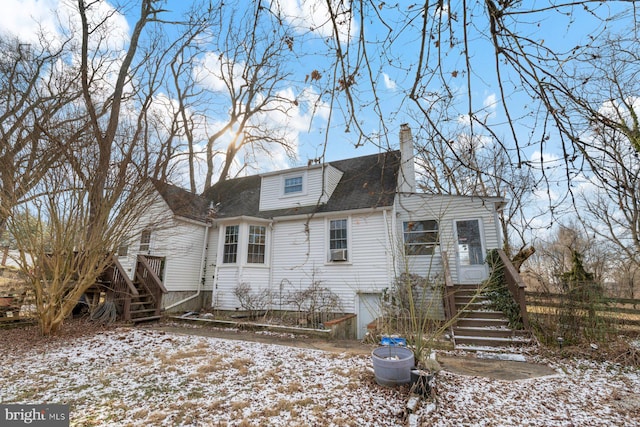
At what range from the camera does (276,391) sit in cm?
405

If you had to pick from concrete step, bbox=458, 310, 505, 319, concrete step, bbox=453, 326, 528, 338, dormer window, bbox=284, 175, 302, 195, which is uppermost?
dormer window, bbox=284, 175, 302, 195

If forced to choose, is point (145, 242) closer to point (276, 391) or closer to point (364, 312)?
point (364, 312)

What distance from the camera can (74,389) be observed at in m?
3.99

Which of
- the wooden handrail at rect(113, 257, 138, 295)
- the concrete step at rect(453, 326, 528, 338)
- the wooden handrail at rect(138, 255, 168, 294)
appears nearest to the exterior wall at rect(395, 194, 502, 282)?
the concrete step at rect(453, 326, 528, 338)

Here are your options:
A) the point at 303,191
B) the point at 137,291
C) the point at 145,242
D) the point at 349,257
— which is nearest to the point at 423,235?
the point at 349,257

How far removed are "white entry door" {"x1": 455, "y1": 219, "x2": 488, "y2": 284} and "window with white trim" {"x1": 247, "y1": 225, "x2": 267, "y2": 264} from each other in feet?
23.4

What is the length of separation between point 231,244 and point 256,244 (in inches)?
37.6

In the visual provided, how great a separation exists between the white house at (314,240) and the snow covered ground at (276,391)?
442 cm

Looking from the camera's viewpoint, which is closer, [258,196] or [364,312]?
[364,312]

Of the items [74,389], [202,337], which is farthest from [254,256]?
[74,389]

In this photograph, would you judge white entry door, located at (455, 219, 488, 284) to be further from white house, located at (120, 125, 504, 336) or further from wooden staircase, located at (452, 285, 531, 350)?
wooden staircase, located at (452, 285, 531, 350)

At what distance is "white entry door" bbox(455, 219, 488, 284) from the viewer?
9383mm

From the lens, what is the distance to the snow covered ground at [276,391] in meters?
3.39

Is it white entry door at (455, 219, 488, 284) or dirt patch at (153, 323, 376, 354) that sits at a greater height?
white entry door at (455, 219, 488, 284)
